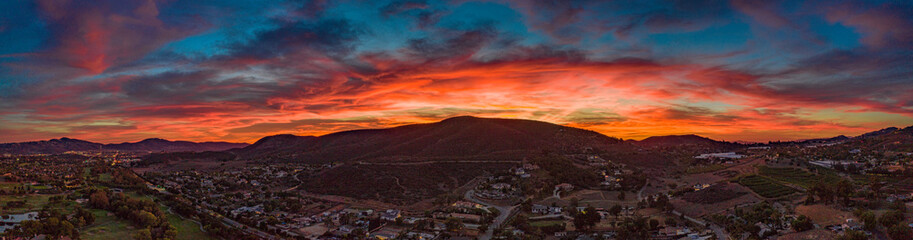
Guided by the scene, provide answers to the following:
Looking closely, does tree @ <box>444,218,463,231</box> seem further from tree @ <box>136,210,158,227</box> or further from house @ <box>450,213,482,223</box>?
tree @ <box>136,210,158,227</box>

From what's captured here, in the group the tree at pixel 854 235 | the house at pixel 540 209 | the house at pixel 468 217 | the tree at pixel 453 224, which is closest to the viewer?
the tree at pixel 854 235

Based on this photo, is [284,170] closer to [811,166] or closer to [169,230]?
[169,230]

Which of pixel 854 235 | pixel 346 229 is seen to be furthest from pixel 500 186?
pixel 854 235

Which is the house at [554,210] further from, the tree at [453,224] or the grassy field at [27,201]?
the grassy field at [27,201]

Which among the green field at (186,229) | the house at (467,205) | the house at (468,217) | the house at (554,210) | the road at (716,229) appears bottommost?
the green field at (186,229)

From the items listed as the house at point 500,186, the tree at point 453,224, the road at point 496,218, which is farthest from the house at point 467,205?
the tree at point 453,224
